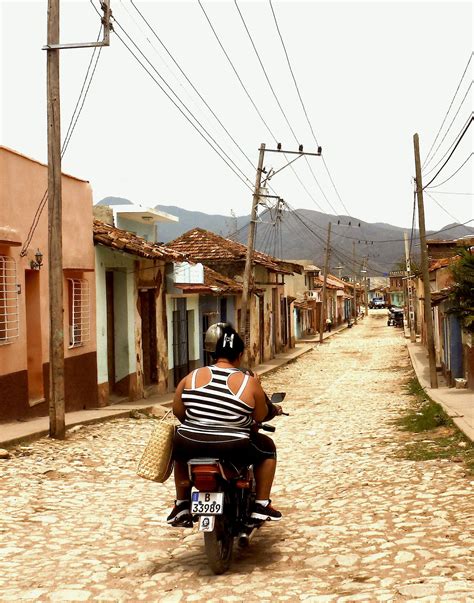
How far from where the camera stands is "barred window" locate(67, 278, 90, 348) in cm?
1401

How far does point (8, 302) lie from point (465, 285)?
809cm

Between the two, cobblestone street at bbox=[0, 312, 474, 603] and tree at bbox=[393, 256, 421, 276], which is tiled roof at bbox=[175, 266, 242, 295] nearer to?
tree at bbox=[393, 256, 421, 276]

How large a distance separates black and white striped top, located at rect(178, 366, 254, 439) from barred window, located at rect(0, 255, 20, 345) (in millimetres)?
6611

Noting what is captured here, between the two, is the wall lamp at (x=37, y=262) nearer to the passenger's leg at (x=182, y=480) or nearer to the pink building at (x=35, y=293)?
the pink building at (x=35, y=293)

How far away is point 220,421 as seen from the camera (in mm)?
4949

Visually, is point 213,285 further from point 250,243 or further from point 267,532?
point 267,532

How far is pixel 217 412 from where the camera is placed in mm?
4961

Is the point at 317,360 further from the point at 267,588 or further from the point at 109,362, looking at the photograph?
the point at 267,588

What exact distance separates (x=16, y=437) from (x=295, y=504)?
4.07m

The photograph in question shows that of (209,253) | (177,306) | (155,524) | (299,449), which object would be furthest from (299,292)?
(155,524)

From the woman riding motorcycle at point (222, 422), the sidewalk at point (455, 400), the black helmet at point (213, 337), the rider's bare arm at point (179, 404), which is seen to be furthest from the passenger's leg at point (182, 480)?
the sidewalk at point (455, 400)

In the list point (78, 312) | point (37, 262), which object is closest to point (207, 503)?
point (37, 262)

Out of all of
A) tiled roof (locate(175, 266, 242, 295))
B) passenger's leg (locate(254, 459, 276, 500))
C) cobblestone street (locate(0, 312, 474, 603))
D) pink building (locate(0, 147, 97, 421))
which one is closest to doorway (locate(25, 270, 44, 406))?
pink building (locate(0, 147, 97, 421))

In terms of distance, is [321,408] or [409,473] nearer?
[409,473]
